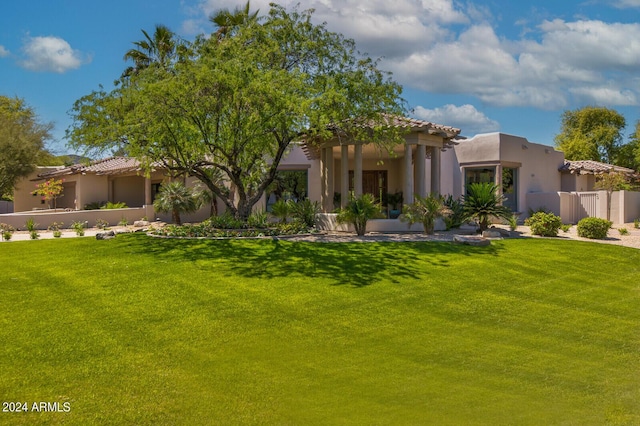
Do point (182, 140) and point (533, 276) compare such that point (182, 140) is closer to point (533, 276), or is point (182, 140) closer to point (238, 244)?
point (238, 244)

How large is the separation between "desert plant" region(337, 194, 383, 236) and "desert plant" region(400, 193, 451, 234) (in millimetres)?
→ 1426

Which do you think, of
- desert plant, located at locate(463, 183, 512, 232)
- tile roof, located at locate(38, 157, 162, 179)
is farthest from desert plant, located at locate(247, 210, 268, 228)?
tile roof, located at locate(38, 157, 162, 179)

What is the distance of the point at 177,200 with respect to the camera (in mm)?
24484

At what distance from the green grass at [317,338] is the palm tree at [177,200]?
10.4m

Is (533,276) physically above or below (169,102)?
below

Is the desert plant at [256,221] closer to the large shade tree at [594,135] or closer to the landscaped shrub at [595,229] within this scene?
the landscaped shrub at [595,229]

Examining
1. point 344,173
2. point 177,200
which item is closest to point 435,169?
point 344,173

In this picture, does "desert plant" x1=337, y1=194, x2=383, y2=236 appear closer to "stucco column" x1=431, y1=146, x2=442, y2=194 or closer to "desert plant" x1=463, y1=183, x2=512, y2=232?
"desert plant" x1=463, y1=183, x2=512, y2=232

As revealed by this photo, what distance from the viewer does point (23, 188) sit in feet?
123

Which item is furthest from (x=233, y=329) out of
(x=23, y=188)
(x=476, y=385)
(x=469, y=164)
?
(x=23, y=188)

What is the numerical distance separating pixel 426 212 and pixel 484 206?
2275mm

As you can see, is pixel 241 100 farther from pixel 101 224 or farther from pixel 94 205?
pixel 94 205

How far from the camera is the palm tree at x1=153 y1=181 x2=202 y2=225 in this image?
80.3 ft

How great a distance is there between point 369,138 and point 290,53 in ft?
13.7
